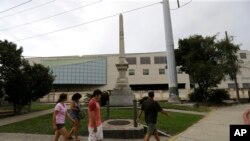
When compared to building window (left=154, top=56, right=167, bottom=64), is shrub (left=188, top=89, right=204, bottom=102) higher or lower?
lower

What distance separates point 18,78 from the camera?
2056 centimetres

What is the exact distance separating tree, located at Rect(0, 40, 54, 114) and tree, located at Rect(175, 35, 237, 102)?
604 inches

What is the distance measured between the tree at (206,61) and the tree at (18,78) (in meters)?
15.4

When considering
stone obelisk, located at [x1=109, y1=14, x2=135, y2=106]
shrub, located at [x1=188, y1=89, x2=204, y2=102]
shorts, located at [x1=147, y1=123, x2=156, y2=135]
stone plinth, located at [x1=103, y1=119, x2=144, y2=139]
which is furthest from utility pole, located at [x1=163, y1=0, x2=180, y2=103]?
shorts, located at [x1=147, y1=123, x2=156, y2=135]

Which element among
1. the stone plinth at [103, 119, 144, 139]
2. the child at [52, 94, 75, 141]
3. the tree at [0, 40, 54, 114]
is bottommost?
the stone plinth at [103, 119, 144, 139]

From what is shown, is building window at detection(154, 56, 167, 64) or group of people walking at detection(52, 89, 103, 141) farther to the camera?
building window at detection(154, 56, 167, 64)

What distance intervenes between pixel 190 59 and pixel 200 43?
2165 millimetres

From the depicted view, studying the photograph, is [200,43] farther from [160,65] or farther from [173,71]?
[160,65]

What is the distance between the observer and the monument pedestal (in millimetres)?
22766

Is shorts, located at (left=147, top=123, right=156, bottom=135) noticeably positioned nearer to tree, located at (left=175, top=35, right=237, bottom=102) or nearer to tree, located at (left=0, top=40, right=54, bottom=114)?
tree, located at (left=0, top=40, right=54, bottom=114)

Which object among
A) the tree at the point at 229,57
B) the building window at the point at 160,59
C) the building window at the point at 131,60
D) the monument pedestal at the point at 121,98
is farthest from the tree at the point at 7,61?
the building window at the point at 160,59

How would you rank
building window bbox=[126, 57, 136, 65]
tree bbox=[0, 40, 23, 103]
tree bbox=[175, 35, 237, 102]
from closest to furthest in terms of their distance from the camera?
tree bbox=[0, 40, 23, 103] → tree bbox=[175, 35, 237, 102] → building window bbox=[126, 57, 136, 65]

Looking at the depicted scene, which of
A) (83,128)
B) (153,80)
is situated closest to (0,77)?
(83,128)

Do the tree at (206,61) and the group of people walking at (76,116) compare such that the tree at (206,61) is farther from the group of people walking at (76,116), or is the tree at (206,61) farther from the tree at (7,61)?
the group of people walking at (76,116)
